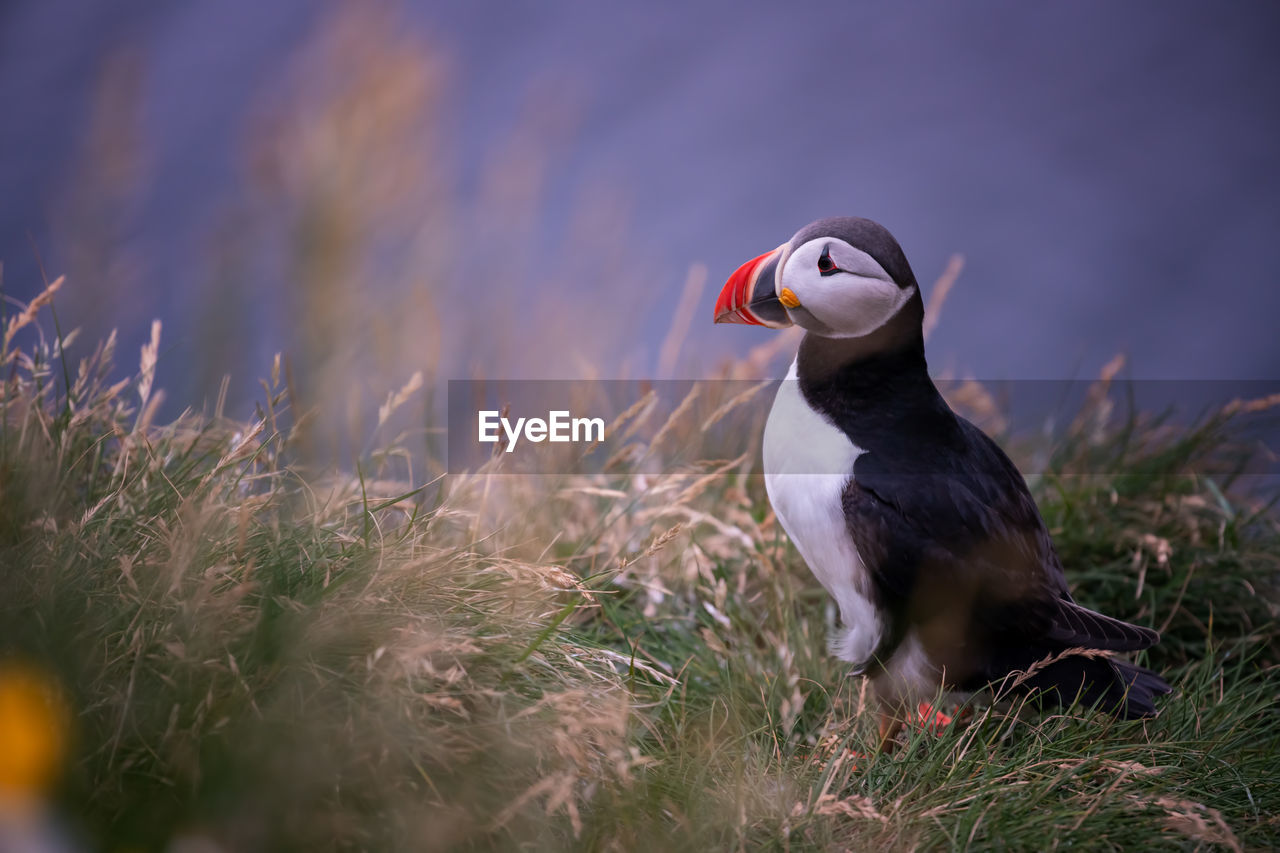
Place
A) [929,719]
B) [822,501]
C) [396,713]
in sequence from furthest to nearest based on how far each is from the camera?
[822,501] < [929,719] < [396,713]

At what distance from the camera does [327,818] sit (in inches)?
59.9

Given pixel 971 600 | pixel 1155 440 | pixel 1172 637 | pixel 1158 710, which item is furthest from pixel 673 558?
pixel 1155 440

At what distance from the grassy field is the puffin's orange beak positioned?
627 mm

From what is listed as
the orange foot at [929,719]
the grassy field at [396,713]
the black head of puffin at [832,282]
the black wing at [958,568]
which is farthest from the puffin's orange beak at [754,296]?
the orange foot at [929,719]

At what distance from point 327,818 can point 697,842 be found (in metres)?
0.65

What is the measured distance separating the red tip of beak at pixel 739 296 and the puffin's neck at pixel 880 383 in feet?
0.66

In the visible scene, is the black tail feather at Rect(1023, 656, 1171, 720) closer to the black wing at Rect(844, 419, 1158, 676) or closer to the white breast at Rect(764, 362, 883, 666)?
the black wing at Rect(844, 419, 1158, 676)

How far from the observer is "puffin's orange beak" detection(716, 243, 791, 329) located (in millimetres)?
2301

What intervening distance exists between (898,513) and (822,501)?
0.58 feet

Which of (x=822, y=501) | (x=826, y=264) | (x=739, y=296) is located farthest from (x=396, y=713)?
(x=826, y=264)

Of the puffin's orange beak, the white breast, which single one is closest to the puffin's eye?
the puffin's orange beak

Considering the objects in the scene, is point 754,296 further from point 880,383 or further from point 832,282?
point 880,383

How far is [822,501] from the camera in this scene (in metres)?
2.29

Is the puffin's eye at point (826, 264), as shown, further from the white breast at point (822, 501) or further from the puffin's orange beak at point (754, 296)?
the white breast at point (822, 501)
